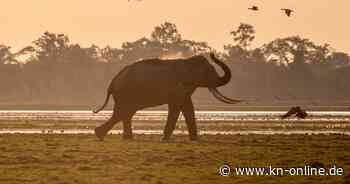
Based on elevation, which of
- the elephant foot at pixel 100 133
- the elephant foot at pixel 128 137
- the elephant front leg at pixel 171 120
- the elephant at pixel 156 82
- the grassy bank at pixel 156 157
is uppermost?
the elephant at pixel 156 82

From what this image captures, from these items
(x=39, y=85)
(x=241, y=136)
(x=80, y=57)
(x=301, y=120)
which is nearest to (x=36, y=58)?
(x=80, y=57)

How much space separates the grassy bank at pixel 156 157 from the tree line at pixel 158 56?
270 ft

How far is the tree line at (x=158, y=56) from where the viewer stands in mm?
138875

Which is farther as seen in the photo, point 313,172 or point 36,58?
point 36,58

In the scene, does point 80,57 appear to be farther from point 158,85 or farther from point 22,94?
point 158,85

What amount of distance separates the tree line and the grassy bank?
82430 mm

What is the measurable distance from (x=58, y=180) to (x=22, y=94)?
111 m

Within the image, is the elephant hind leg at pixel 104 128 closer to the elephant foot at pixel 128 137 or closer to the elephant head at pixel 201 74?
the elephant foot at pixel 128 137

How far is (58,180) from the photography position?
91.2 ft

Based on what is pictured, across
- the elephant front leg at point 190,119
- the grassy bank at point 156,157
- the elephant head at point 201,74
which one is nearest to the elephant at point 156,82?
the elephant head at point 201,74

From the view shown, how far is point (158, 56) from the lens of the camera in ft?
Result: 520

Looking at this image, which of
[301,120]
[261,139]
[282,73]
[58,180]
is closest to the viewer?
[58,180]

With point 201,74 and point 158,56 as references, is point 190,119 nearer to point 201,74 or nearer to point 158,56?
point 201,74

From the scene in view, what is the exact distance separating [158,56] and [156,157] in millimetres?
125169
